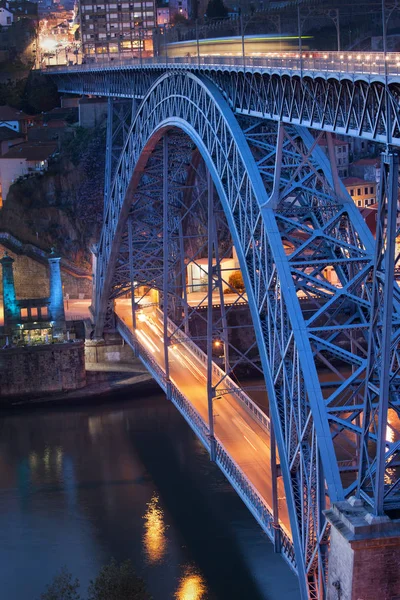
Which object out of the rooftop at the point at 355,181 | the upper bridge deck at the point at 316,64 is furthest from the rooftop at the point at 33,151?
the upper bridge deck at the point at 316,64

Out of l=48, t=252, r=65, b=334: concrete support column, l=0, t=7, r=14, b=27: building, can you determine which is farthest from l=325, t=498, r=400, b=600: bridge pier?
l=0, t=7, r=14, b=27: building

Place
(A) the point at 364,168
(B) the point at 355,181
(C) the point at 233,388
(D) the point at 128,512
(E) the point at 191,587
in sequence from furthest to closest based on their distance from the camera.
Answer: (A) the point at 364,168 < (B) the point at 355,181 < (D) the point at 128,512 < (C) the point at 233,388 < (E) the point at 191,587

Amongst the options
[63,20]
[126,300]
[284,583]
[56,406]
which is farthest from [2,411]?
[63,20]

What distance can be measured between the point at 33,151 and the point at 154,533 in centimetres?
3861

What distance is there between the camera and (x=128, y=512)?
34.5 m

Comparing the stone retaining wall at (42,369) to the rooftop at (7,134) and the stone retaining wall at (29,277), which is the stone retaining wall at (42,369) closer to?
the stone retaining wall at (29,277)

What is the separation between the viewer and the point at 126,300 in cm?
5384

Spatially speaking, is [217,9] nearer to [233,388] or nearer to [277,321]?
[233,388]

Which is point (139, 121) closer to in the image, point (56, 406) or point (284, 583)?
point (56, 406)

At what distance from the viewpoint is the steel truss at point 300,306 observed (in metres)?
18.6

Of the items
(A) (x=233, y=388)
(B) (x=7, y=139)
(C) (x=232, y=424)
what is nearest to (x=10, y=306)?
(A) (x=233, y=388)

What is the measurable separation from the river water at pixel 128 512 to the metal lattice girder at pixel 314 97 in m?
11.0

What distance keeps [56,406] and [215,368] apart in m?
14.2

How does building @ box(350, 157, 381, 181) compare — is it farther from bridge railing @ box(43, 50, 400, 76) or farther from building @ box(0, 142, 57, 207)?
bridge railing @ box(43, 50, 400, 76)
